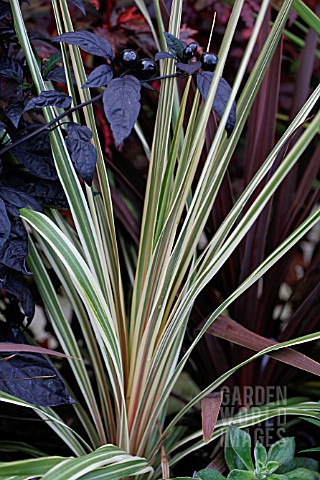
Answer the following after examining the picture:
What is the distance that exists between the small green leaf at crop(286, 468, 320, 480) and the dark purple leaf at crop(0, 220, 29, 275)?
17.6 inches

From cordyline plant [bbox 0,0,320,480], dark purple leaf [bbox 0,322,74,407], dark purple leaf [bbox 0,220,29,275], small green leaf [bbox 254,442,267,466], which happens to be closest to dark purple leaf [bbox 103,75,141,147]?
cordyline plant [bbox 0,0,320,480]

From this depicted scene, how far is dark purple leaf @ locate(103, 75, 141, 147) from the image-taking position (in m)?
0.64

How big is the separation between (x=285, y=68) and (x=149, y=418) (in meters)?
1.03

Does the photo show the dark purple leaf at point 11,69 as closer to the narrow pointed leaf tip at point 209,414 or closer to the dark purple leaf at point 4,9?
the dark purple leaf at point 4,9

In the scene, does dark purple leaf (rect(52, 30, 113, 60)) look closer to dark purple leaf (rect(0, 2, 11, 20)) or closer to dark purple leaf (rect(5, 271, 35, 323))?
dark purple leaf (rect(0, 2, 11, 20))

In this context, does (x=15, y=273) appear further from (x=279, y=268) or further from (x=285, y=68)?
(x=285, y=68)

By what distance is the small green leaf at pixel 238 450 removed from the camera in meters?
0.79

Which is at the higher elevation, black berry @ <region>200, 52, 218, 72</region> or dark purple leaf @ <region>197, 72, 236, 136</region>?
black berry @ <region>200, 52, 218, 72</region>

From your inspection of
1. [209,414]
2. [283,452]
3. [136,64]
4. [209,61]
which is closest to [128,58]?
[136,64]

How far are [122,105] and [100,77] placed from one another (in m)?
0.07

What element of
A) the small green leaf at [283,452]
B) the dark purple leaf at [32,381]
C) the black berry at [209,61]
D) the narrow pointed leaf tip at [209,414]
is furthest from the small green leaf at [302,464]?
the black berry at [209,61]

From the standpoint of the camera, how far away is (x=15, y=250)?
0.76m

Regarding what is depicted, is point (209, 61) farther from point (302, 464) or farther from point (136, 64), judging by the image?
point (302, 464)

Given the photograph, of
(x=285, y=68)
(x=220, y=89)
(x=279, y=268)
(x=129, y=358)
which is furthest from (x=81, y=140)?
(x=285, y=68)
